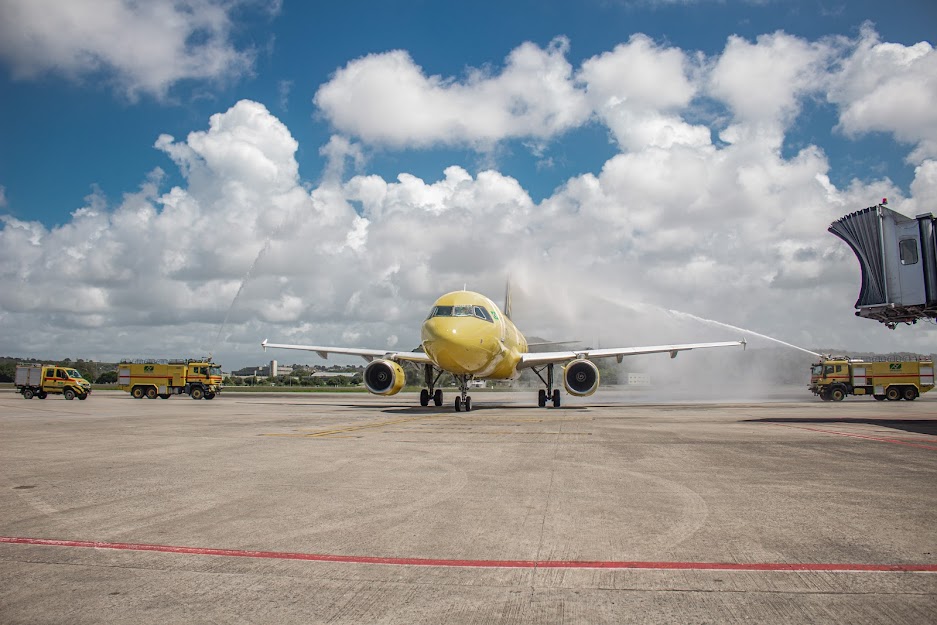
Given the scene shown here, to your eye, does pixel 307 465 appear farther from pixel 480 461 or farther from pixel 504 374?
pixel 504 374

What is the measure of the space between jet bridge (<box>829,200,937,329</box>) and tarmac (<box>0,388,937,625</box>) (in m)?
7.50

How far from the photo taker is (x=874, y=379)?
39312 mm

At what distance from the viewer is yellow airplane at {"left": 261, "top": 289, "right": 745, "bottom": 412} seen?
73.8 ft

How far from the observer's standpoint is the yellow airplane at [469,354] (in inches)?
885

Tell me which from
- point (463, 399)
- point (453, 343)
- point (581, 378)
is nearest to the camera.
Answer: point (453, 343)

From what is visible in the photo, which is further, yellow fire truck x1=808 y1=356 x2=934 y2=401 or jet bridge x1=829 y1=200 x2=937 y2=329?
yellow fire truck x1=808 y1=356 x2=934 y2=401

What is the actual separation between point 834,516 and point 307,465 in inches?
294

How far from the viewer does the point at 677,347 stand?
3028cm

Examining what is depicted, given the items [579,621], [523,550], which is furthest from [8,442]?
[579,621]

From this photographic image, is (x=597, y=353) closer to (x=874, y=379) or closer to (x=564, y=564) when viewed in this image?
(x=874, y=379)

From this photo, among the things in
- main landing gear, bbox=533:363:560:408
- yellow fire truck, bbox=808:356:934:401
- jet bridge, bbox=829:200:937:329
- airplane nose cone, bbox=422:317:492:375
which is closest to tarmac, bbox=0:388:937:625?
jet bridge, bbox=829:200:937:329

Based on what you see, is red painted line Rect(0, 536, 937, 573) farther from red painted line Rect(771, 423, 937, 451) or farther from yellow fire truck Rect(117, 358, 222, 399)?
yellow fire truck Rect(117, 358, 222, 399)

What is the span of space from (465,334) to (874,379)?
31255mm

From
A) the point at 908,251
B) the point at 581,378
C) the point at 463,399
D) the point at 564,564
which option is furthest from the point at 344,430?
the point at 908,251
